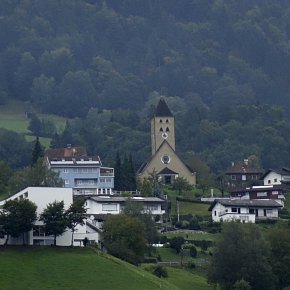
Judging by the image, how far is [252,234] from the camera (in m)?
97.4

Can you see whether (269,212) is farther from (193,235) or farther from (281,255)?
(281,255)

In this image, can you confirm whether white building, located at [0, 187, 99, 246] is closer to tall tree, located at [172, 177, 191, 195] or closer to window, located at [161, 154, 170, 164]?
tall tree, located at [172, 177, 191, 195]

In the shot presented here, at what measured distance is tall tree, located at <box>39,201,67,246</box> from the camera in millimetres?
93375

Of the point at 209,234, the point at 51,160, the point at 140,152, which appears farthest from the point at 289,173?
the point at 140,152

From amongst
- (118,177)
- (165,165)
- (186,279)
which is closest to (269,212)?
(118,177)

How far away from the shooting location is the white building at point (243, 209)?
12294cm

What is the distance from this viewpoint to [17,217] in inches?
3654

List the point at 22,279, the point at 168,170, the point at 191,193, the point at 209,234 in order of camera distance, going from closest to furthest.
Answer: the point at 22,279 → the point at 209,234 → the point at 191,193 → the point at 168,170

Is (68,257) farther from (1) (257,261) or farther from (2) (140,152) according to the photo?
(2) (140,152)

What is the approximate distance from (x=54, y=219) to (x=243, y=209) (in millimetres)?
33658

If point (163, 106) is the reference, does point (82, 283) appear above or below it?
below

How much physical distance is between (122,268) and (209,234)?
86.0 ft

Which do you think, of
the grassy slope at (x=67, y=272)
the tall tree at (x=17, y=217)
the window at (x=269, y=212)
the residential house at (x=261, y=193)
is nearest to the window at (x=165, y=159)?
the residential house at (x=261, y=193)

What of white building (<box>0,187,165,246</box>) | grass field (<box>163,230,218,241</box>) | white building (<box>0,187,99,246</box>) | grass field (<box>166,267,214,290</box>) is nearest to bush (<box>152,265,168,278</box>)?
grass field (<box>166,267,214,290</box>)
